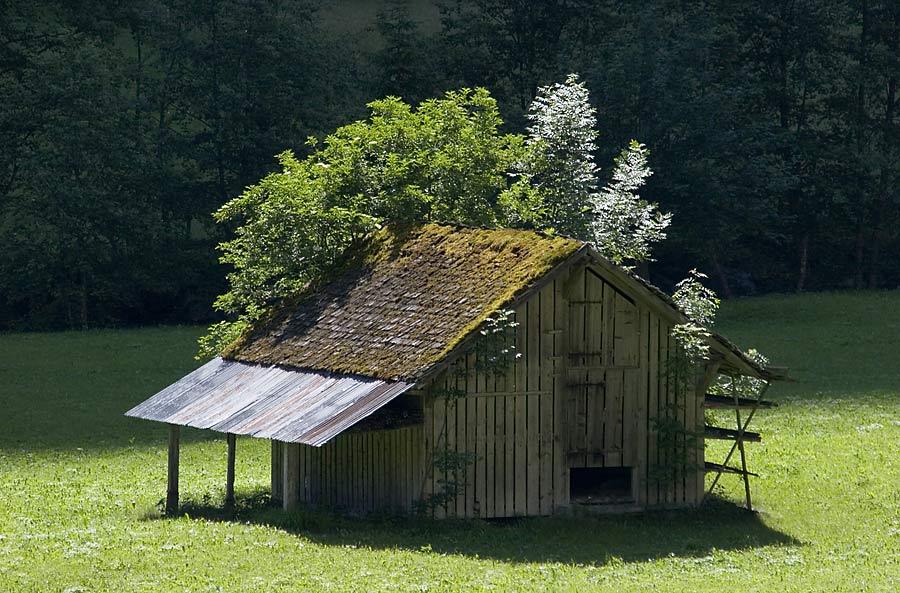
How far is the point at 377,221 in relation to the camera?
30.5 metres

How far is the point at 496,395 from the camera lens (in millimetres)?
24344

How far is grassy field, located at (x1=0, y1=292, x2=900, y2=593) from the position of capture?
2006cm

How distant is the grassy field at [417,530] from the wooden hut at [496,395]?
0.75 metres

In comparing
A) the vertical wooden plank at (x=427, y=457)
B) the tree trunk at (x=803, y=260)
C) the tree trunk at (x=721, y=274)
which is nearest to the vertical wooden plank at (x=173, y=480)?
the vertical wooden plank at (x=427, y=457)

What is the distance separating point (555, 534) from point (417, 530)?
221 cm

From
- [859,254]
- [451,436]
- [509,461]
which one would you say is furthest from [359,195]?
[859,254]

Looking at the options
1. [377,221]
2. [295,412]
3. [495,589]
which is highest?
[377,221]

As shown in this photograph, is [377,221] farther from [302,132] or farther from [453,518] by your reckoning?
[302,132]

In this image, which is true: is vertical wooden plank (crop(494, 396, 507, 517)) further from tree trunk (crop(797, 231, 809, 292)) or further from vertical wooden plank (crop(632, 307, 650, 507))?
tree trunk (crop(797, 231, 809, 292))

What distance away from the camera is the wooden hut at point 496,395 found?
2388cm

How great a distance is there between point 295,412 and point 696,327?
6.91 meters

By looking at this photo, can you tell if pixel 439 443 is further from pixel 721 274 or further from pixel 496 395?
pixel 721 274

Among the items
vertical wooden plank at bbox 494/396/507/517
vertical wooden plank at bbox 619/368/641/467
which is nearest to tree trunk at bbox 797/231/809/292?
vertical wooden plank at bbox 619/368/641/467

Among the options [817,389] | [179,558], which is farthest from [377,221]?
[817,389]
